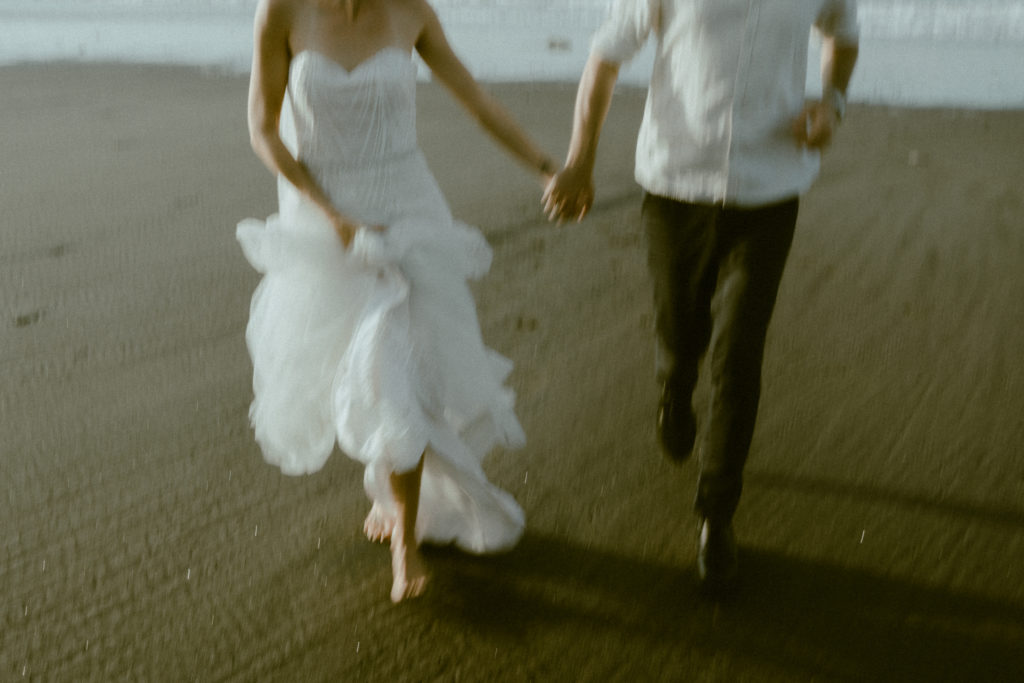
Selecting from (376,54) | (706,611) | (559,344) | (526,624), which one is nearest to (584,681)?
(526,624)

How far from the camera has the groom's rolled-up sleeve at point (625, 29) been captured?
258 cm

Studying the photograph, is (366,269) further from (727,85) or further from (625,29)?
(727,85)

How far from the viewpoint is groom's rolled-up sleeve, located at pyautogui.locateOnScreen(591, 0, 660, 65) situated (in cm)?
258

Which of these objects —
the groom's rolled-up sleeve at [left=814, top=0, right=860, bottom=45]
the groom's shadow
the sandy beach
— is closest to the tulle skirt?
the groom's shadow

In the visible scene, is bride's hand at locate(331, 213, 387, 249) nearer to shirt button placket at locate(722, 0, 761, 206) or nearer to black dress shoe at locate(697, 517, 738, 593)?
shirt button placket at locate(722, 0, 761, 206)

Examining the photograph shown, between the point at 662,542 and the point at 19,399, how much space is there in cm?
303

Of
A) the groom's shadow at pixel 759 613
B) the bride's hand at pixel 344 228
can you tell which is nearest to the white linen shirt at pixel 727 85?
the bride's hand at pixel 344 228

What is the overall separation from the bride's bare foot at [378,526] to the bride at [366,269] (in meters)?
Result: 0.18

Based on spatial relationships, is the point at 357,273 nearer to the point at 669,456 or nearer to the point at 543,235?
the point at 669,456

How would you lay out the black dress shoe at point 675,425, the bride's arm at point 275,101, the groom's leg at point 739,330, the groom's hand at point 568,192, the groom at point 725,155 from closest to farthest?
the bride's arm at point 275,101 < the groom at point 725,155 < the groom's leg at point 739,330 < the groom's hand at point 568,192 < the black dress shoe at point 675,425

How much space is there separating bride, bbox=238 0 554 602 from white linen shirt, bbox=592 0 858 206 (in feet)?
1.78

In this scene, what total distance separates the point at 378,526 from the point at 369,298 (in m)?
0.93

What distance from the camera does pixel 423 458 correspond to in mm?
2734

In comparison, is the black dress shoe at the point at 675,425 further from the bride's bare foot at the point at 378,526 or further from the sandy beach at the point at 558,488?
the bride's bare foot at the point at 378,526
